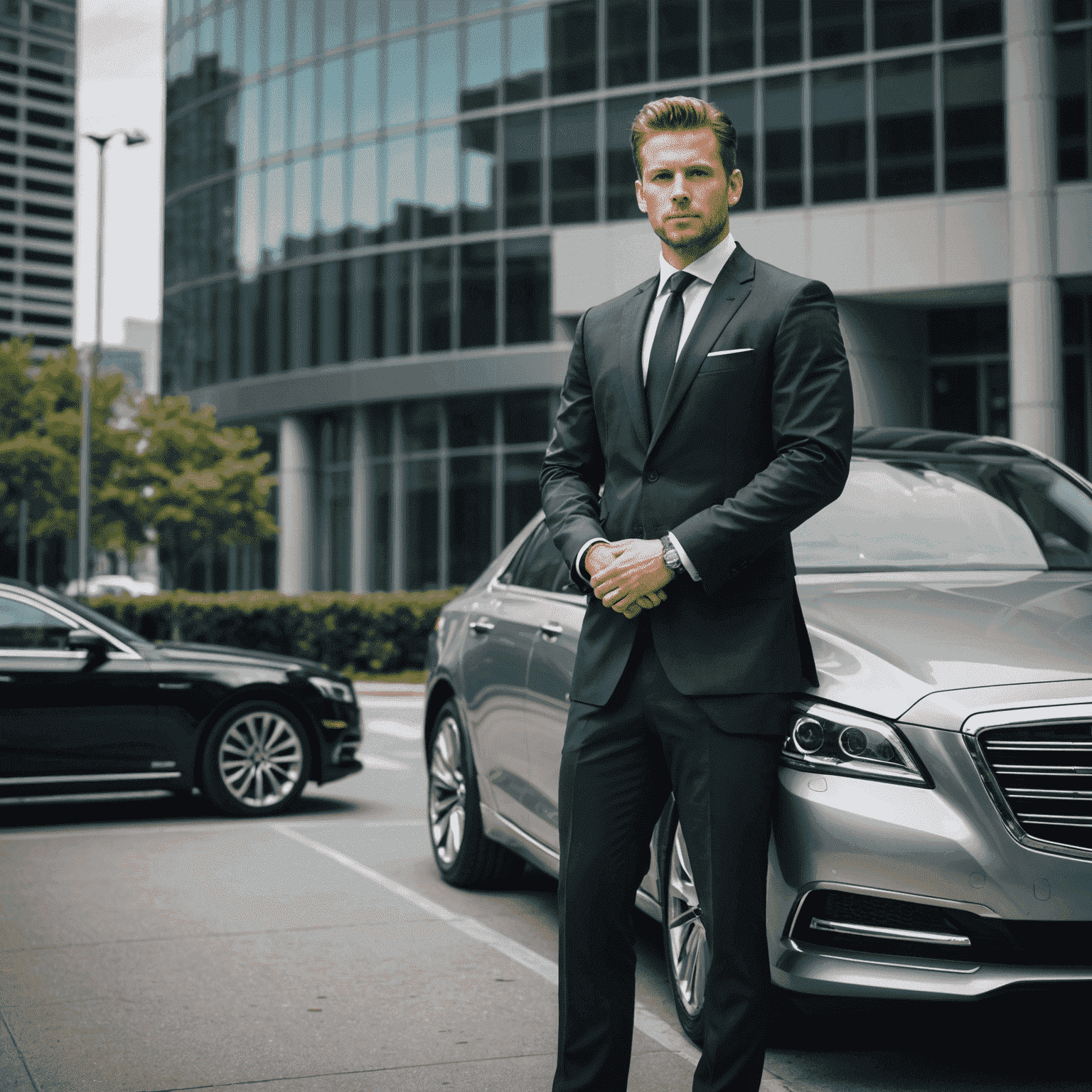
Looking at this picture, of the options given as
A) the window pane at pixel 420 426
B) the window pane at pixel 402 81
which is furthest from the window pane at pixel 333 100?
the window pane at pixel 420 426

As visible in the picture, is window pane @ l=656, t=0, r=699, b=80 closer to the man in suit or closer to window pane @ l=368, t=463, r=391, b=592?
window pane @ l=368, t=463, r=391, b=592

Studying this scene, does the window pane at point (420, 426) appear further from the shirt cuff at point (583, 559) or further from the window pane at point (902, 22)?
the shirt cuff at point (583, 559)

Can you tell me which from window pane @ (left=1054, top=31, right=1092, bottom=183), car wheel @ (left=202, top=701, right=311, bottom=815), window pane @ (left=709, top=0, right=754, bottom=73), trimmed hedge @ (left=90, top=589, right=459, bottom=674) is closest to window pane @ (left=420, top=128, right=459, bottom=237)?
window pane @ (left=709, top=0, right=754, bottom=73)

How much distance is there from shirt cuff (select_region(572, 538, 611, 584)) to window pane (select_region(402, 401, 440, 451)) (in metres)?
29.1

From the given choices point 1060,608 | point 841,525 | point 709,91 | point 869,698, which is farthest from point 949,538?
point 709,91

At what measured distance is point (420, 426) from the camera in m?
32.5

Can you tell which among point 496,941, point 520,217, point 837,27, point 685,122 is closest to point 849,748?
point 685,122

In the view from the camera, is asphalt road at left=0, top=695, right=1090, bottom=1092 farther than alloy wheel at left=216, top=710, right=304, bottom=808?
No

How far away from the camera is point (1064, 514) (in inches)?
202

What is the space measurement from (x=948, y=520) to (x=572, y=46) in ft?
87.7

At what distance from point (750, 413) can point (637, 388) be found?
25cm

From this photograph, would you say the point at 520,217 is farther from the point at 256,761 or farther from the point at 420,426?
the point at 256,761

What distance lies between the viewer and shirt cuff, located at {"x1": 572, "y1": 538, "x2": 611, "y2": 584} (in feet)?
10.2

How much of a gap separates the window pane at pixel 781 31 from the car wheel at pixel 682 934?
81.6ft
